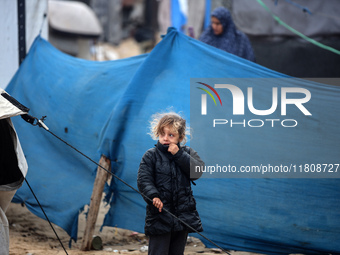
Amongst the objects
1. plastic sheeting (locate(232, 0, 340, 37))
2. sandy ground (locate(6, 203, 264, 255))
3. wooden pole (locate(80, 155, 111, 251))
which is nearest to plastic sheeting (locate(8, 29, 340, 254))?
wooden pole (locate(80, 155, 111, 251))

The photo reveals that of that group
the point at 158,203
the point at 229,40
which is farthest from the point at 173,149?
the point at 229,40

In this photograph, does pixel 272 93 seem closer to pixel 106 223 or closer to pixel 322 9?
pixel 106 223

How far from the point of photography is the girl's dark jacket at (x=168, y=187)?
3.41 meters

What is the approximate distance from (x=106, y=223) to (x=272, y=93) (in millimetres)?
1934

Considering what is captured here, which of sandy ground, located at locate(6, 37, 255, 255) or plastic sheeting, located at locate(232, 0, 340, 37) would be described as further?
plastic sheeting, located at locate(232, 0, 340, 37)

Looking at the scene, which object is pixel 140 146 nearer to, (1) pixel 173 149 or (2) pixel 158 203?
(1) pixel 173 149

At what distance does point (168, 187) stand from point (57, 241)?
229cm

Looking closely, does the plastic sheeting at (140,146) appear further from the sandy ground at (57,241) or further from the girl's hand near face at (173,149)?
the girl's hand near face at (173,149)

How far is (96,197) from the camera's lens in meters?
4.61

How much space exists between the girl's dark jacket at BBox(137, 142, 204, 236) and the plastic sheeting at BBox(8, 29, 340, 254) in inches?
33.2

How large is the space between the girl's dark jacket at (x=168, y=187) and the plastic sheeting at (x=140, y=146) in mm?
845

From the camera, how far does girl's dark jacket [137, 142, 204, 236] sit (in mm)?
3406

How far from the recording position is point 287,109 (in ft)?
13.8

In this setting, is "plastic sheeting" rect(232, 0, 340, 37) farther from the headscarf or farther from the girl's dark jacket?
the girl's dark jacket
